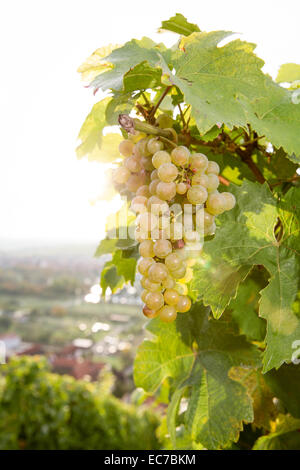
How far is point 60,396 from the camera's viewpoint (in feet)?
8.17

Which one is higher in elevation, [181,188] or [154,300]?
[181,188]

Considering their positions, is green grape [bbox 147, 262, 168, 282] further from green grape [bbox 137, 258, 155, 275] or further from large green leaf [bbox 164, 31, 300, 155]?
large green leaf [bbox 164, 31, 300, 155]

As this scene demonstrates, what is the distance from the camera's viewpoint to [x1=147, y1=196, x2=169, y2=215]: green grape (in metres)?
0.44

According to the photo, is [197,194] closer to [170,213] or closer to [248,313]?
[170,213]

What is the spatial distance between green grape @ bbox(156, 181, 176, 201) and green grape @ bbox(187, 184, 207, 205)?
0.02m

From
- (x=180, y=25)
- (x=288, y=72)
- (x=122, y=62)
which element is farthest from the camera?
(x=288, y=72)

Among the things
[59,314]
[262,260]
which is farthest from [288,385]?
[59,314]

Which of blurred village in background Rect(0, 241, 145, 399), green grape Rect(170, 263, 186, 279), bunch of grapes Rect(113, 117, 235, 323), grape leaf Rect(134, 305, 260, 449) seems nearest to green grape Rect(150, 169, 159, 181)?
bunch of grapes Rect(113, 117, 235, 323)

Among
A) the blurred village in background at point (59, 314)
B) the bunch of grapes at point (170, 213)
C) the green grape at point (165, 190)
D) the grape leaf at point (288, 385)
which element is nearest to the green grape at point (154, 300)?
the bunch of grapes at point (170, 213)

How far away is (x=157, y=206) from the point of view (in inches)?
17.4

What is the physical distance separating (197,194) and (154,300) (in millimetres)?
126

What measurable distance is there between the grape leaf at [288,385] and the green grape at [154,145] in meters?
Answer: 0.34

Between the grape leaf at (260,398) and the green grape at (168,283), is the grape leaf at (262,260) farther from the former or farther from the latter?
the grape leaf at (260,398)
